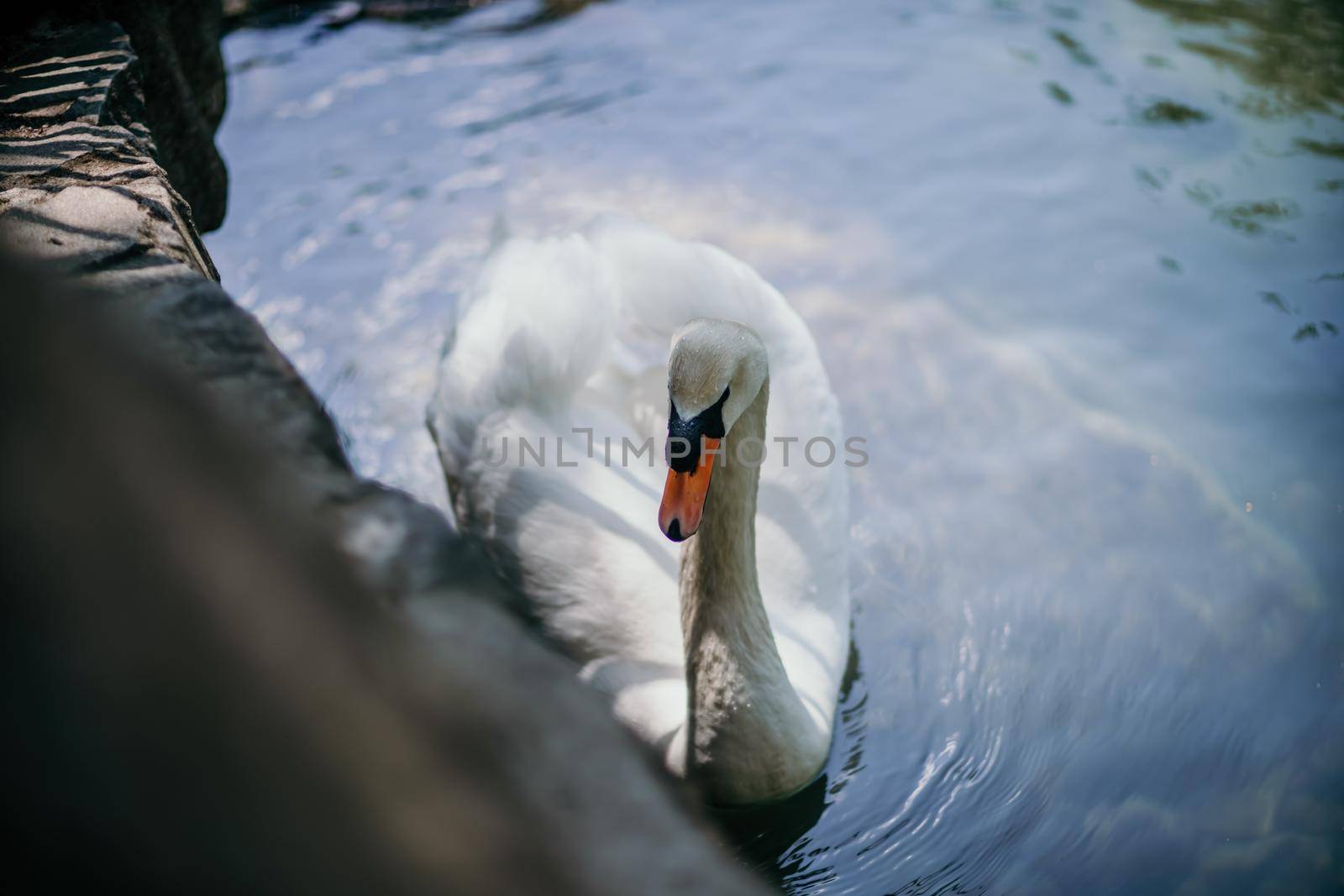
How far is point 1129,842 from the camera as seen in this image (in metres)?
2.77

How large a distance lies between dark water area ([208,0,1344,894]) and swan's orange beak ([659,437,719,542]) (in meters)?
1.00

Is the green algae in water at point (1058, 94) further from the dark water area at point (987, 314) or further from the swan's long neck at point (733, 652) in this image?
the swan's long neck at point (733, 652)

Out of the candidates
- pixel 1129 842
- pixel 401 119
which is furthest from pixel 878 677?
pixel 401 119

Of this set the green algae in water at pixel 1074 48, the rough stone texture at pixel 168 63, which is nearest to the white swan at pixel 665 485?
the rough stone texture at pixel 168 63

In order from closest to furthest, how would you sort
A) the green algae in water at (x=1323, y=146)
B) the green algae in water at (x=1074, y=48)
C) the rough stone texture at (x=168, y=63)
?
the rough stone texture at (x=168, y=63), the green algae in water at (x=1323, y=146), the green algae in water at (x=1074, y=48)

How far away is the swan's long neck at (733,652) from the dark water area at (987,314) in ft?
0.83

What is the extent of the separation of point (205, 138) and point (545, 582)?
2316mm

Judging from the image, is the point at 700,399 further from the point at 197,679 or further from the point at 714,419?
the point at 197,679

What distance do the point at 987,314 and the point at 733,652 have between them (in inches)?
117

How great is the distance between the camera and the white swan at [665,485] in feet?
8.16

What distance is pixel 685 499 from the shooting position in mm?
2246

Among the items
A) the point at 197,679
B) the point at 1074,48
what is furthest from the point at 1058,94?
the point at 197,679

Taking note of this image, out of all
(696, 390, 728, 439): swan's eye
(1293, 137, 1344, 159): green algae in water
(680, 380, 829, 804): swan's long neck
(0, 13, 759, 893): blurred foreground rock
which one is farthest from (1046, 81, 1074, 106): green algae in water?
(0, 13, 759, 893): blurred foreground rock

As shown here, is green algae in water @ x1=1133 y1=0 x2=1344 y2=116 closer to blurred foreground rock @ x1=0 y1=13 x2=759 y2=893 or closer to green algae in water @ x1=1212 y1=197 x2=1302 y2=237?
green algae in water @ x1=1212 y1=197 x2=1302 y2=237
